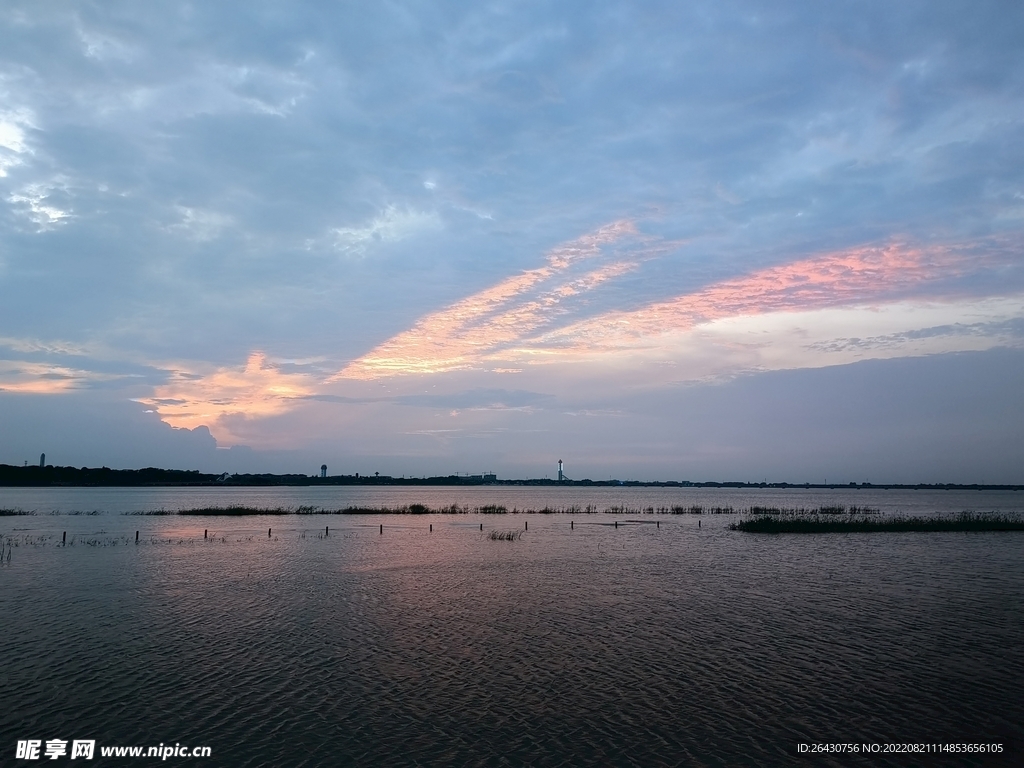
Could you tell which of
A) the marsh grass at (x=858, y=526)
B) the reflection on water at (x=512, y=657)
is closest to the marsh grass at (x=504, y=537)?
the reflection on water at (x=512, y=657)

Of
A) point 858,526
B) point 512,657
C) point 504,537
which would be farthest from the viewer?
point 858,526

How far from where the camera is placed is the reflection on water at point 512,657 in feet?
45.8

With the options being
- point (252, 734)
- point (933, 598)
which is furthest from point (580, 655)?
point (933, 598)

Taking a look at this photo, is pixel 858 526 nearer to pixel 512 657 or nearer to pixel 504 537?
pixel 504 537

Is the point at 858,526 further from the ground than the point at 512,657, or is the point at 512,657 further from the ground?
the point at 858,526

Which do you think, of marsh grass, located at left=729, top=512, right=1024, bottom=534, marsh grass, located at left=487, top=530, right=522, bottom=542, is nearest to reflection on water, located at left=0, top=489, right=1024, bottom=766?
marsh grass, located at left=487, top=530, right=522, bottom=542

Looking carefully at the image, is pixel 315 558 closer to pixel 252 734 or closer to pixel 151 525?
pixel 252 734

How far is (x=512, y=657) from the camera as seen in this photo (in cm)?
1953

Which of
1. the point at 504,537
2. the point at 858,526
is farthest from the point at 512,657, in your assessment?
Answer: the point at 858,526

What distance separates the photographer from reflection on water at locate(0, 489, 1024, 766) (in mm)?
13953

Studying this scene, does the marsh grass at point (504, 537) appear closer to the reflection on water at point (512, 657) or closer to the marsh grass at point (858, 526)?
the reflection on water at point (512, 657)

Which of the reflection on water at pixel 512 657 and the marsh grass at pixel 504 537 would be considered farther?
the marsh grass at pixel 504 537

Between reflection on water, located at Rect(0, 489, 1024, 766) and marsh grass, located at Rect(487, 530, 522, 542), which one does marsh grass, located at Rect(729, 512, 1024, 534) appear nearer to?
reflection on water, located at Rect(0, 489, 1024, 766)

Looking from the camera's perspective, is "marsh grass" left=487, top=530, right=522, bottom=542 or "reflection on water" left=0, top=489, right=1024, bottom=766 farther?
"marsh grass" left=487, top=530, right=522, bottom=542
